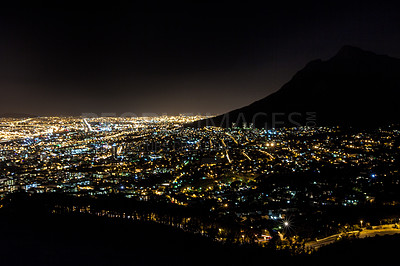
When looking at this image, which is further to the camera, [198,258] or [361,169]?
[361,169]

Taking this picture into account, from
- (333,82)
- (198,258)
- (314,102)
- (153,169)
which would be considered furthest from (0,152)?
(333,82)

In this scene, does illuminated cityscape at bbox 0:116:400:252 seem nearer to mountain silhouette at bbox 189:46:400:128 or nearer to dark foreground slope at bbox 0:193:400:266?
dark foreground slope at bbox 0:193:400:266

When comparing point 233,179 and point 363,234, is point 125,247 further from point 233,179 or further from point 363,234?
point 233,179

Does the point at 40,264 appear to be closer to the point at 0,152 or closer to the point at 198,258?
the point at 198,258

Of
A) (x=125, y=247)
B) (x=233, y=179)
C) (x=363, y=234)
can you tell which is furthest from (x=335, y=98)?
(x=125, y=247)

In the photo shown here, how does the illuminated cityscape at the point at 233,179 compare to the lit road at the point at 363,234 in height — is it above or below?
above

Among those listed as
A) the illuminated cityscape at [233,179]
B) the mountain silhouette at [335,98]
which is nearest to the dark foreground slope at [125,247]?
the illuminated cityscape at [233,179]

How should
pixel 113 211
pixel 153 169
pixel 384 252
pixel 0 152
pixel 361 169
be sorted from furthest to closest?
1. pixel 0 152
2. pixel 153 169
3. pixel 361 169
4. pixel 113 211
5. pixel 384 252

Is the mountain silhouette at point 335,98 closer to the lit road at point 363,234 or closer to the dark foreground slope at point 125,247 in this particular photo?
the lit road at point 363,234

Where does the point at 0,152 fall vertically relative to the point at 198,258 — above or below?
above
